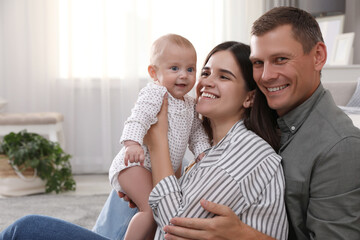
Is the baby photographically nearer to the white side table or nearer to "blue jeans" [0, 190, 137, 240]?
"blue jeans" [0, 190, 137, 240]

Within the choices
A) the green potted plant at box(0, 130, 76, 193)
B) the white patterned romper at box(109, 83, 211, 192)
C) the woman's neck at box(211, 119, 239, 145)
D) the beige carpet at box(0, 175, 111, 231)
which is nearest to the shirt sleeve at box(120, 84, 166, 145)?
the white patterned romper at box(109, 83, 211, 192)

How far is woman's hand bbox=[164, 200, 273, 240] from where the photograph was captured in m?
1.04

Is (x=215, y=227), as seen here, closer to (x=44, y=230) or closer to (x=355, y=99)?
(x=44, y=230)

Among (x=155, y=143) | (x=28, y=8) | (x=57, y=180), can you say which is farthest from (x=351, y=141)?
(x=28, y=8)

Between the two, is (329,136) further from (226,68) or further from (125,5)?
(125,5)

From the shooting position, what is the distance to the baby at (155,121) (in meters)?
1.38

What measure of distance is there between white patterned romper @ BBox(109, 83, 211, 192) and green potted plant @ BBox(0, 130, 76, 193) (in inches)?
80.0

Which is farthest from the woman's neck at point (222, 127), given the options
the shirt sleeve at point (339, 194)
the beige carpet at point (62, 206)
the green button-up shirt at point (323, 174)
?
the beige carpet at point (62, 206)

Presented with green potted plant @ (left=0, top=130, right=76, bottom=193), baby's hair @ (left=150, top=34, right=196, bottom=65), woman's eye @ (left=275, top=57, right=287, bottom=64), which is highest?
baby's hair @ (left=150, top=34, right=196, bottom=65)

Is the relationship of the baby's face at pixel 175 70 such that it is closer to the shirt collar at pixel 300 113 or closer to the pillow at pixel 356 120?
the shirt collar at pixel 300 113

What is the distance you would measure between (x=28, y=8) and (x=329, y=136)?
12.9 feet

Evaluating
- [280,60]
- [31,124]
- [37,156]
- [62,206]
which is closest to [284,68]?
[280,60]

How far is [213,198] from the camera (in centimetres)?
108

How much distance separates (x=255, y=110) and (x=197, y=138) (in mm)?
383
